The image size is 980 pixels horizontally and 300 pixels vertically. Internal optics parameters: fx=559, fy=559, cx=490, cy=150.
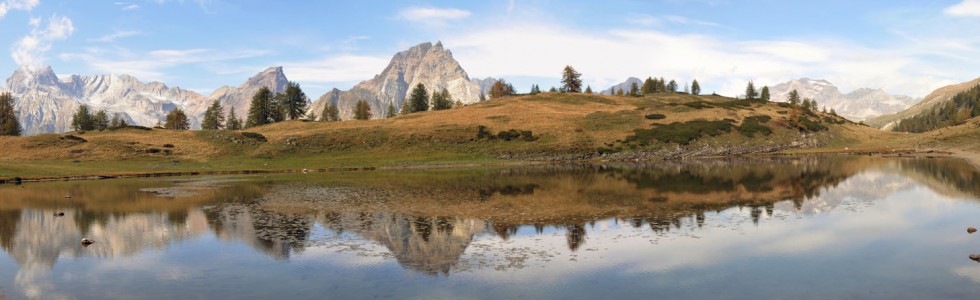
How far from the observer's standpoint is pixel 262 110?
17088 cm

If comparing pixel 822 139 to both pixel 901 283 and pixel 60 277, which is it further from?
pixel 60 277

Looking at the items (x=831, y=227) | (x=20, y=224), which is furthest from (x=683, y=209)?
(x=20, y=224)

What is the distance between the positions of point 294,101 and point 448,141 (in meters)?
79.1

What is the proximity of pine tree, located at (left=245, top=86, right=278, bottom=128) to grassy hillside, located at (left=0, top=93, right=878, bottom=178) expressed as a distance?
74.6 feet

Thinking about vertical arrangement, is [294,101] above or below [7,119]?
above

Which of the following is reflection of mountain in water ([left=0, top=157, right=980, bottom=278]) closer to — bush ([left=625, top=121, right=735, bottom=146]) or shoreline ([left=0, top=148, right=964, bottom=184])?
shoreline ([left=0, top=148, right=964, bottom=184])

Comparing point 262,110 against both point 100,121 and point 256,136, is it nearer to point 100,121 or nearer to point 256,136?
point 256,136

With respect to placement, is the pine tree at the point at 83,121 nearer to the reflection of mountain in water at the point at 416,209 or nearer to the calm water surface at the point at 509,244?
the reflection of mountain in water at the point at 416,209

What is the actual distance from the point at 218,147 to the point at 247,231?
92839 millimetres

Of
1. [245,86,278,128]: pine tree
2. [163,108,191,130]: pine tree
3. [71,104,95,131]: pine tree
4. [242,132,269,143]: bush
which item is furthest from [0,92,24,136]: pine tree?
[242,132,269,143]: bush

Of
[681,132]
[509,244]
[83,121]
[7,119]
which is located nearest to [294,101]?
[83,121]

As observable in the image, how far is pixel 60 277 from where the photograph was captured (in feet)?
68.4

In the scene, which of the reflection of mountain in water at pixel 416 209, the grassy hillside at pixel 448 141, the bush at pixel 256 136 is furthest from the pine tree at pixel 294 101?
the reflection of mountain in water at pixel 416 209

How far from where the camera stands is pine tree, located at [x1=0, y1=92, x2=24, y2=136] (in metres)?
149
